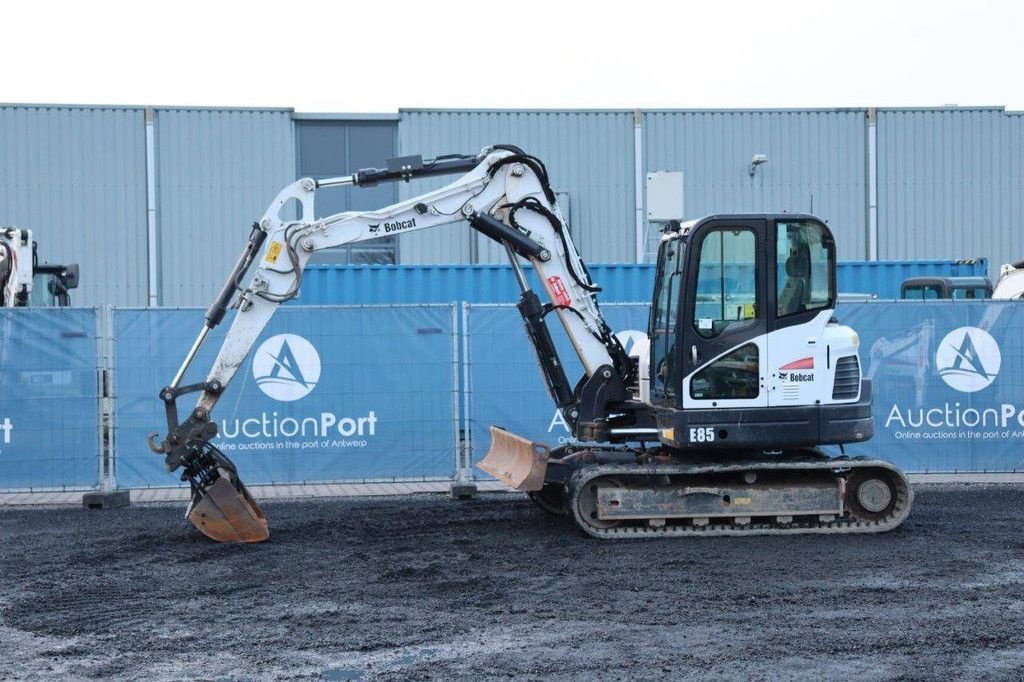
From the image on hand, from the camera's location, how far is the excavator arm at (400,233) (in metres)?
10.7

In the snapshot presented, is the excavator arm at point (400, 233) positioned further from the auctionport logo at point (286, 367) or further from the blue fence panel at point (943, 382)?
the blue fence panel at point (943, 382)

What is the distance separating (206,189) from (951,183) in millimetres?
17319

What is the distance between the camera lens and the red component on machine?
37.6ft

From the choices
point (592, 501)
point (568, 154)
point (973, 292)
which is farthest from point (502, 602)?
point (568, 154)

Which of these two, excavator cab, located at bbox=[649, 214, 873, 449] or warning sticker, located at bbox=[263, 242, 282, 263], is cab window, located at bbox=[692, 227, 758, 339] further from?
warning sticker, located at bbox=[263, 242, 282, 263]

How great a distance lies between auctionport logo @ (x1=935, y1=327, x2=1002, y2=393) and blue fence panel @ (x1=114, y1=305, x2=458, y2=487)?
19.1ft

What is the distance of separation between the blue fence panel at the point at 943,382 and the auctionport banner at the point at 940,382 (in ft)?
0.04

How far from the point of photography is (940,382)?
1465 centimetres

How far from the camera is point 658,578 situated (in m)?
9.06

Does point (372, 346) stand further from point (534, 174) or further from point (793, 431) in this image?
point (793, 431)

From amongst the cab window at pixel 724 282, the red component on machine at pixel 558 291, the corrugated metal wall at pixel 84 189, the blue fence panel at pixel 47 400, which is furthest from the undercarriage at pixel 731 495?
the corrugated metal wall at pixel 84 189

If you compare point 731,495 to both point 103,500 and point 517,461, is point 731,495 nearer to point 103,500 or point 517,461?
point 517,461

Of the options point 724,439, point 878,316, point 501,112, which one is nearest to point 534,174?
point 724,439

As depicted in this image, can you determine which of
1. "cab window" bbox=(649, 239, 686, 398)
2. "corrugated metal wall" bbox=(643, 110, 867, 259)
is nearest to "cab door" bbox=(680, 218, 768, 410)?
"cab window" bbox=(649, 239, 686, 398)
